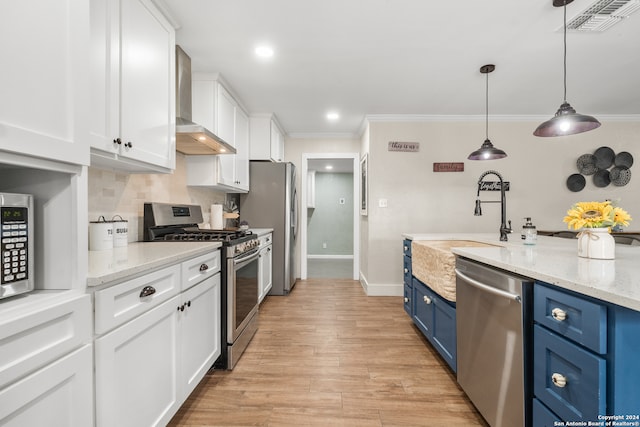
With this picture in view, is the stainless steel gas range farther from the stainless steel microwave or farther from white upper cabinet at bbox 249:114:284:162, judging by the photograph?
white upper cabinet at bbox 249:114:284:162

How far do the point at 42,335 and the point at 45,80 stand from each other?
721 millimetres

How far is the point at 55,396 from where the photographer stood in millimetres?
833

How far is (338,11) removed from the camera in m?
1.91

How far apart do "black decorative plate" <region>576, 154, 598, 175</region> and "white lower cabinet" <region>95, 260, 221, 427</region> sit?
477 cm

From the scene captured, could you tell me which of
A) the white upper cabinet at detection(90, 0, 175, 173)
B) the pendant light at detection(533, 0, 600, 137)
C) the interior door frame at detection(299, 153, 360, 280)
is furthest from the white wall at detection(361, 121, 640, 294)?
the white upper cabinet at detection(90, 0, 175, 173)

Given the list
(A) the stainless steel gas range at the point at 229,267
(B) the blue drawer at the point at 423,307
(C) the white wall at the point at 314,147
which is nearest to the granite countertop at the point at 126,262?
(A) the stainless steel gas range at the point at 229,267

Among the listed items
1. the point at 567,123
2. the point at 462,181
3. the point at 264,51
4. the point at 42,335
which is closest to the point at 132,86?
the point at 264,51

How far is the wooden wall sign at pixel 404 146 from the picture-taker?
399 cm

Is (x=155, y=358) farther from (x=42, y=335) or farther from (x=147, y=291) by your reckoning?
(x=42, y=335)

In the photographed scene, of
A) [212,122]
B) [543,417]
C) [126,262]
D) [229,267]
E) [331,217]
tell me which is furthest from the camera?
[331,217]

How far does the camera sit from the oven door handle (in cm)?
217

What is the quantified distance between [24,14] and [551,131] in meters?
2.46

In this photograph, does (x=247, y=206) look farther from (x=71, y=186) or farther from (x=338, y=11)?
(x=71, y=186)

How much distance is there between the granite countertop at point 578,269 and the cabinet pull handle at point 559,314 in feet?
0.32
